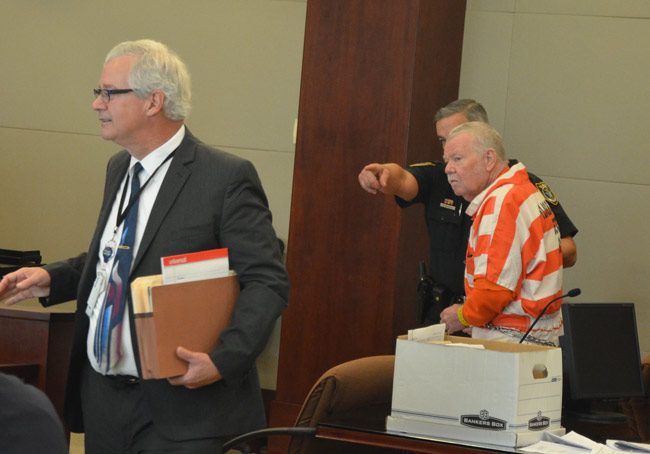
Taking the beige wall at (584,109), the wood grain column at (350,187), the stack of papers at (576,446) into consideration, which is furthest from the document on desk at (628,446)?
the beige wall at (584,109)

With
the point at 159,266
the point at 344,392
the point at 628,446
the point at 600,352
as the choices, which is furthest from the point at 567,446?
the point at 159,266

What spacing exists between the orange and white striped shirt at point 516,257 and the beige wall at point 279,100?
2228mm

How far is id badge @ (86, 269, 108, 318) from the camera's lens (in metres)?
2.23

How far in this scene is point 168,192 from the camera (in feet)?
7.32

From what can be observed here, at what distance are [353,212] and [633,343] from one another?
71.4 inches

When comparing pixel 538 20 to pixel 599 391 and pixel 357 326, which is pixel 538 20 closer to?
pixel 357 326

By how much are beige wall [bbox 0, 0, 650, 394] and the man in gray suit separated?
3.10 meters

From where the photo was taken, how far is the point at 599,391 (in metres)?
2.48

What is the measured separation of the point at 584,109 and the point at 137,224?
134 inches

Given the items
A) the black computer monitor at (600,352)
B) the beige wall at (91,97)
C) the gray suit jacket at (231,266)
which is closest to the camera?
the gray suit jacket at (231,266)

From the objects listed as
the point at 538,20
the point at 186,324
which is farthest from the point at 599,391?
the point at 538,20

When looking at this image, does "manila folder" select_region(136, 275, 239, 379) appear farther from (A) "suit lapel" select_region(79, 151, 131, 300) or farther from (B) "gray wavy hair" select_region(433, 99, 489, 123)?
(B) "gray wavy hair" select_region(433, 99, 489, 123)

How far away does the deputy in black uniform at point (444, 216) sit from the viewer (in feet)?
11.1

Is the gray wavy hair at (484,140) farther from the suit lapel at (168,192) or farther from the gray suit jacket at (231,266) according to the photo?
the suit lapel at (168,192)
